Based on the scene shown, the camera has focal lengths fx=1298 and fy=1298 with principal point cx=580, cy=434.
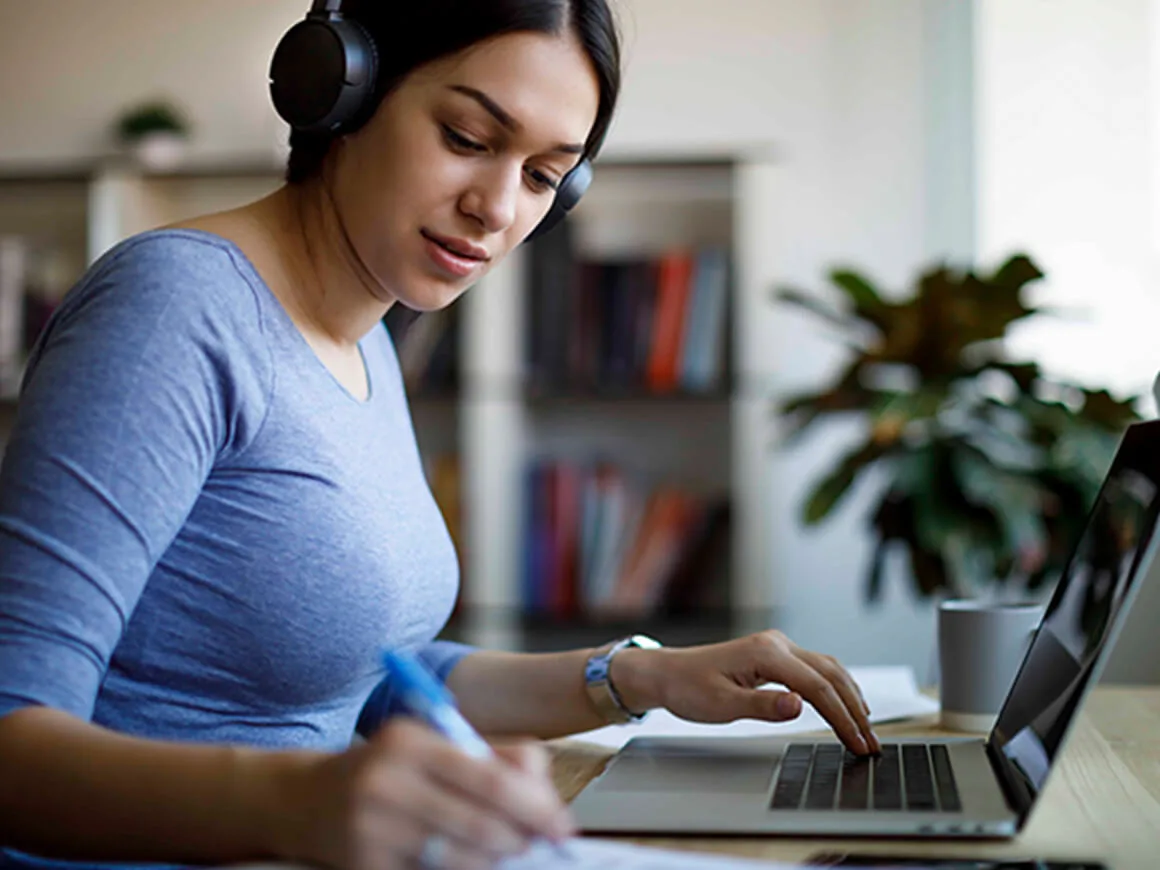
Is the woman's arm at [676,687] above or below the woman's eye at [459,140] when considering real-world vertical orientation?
below

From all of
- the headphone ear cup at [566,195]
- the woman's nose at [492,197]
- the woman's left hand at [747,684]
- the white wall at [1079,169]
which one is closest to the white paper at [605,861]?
the woman's left hand at [747,684]

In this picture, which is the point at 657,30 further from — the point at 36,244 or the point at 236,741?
the point at 236,741

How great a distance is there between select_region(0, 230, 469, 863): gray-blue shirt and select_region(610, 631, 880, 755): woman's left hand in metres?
0.18

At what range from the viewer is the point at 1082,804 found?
81 cm

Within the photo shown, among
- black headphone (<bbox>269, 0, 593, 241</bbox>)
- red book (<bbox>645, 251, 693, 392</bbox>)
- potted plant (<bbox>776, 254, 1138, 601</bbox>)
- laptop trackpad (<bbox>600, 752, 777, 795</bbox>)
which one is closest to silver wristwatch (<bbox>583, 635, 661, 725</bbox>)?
laptop trackpad (<bbox>600, 752, 777, 795</bbox>)

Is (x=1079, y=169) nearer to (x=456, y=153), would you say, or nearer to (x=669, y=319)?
(x=669, y=319)

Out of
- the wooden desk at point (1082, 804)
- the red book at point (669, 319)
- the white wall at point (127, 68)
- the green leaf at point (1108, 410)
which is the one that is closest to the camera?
the wooden desk at point (1082, 804)

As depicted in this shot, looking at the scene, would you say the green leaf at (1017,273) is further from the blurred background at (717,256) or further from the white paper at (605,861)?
the white paper at (605,861)

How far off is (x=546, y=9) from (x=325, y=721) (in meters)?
0.56

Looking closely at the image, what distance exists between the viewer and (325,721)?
0.96 m

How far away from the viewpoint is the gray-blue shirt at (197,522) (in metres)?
0.68

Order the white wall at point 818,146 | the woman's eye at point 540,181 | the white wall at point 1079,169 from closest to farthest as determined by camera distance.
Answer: the woman's eye at point 540,181 < the white wall at point 1079,169 < the white wall at point 818,146

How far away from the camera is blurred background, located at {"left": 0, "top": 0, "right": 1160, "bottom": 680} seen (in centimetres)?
263

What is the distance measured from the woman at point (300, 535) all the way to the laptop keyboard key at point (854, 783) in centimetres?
2
